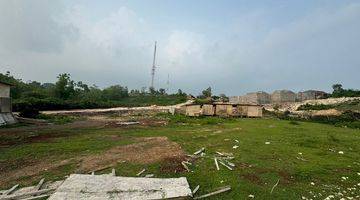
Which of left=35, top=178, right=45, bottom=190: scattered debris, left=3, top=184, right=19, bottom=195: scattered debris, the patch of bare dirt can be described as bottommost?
left=3, top=184, right=19, bottom=195: scattered debris

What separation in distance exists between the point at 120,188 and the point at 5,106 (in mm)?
22510

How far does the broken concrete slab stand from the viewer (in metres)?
9.01

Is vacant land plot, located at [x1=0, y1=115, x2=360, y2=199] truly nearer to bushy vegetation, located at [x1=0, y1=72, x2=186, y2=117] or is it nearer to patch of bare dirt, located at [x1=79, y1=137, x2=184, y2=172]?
patch of bare dirt, located at [x1=79, y1=137, x2=184, y2=172]

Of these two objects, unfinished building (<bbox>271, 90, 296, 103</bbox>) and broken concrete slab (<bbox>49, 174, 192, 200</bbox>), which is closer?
broken concrete slab (<bbox>49, 174, 192, 200</bbox>)

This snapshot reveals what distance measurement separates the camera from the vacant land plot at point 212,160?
10.6m

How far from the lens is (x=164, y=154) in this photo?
1416 centimetres

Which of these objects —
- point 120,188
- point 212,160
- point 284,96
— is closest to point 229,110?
point 284,96

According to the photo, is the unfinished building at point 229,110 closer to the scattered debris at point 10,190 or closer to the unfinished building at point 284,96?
the unfinished building at point 284,96

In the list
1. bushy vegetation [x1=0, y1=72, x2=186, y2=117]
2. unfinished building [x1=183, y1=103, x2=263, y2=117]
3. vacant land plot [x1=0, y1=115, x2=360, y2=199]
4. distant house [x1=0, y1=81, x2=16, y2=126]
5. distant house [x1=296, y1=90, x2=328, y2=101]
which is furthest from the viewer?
distant house [x1=296, y1=90, x2=328, y2=101]

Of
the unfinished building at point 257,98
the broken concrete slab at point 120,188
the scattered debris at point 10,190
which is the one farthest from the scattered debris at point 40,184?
the unfinished building at point 257,98

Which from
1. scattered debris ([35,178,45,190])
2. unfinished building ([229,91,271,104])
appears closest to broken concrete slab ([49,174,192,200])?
scattered debris ([35,178,45,190])

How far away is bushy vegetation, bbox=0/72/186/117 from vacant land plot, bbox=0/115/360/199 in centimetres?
1837

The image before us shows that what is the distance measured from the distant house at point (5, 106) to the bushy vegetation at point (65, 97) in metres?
3.49

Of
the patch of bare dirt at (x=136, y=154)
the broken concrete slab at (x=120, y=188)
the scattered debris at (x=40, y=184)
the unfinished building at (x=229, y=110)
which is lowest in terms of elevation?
the scattered debris at (x=40, y=184)
